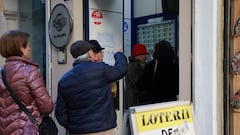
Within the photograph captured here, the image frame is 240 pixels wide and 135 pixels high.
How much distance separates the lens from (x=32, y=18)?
579 centimetres

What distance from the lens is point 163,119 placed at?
3.28m

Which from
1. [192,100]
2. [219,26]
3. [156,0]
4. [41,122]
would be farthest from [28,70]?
[156,0]

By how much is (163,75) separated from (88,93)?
1.43m

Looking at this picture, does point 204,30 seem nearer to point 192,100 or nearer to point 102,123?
point 192,100

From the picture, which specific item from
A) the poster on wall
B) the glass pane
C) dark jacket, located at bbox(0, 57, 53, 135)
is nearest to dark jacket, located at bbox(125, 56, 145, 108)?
the poster on wall

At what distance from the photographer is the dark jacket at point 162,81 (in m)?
4.38

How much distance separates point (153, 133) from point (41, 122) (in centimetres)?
94

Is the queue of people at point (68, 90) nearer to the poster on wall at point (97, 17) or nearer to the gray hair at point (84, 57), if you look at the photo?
the gray hair at point (84, 57)

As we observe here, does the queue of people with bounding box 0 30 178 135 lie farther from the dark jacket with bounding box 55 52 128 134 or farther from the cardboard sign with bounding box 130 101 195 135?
the cardboard sign with bounding box 130 101 195 135

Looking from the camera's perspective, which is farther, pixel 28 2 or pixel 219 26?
pixel 28 2

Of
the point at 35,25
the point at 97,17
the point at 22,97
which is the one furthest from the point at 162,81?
the point at 35,25

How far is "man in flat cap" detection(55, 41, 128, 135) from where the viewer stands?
3203 millimetres

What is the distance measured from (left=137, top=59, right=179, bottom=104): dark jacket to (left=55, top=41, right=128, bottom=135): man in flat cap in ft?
3.77

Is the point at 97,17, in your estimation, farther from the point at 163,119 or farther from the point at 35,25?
the point at 163,119
